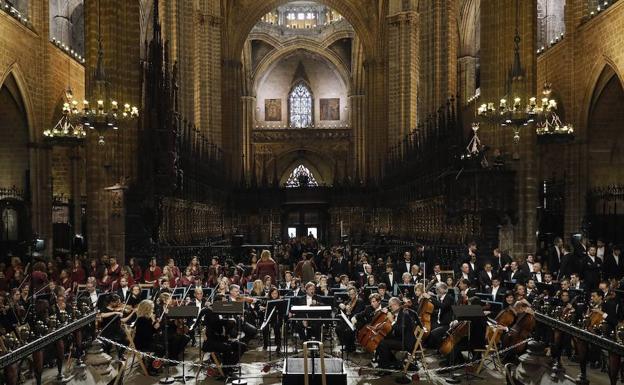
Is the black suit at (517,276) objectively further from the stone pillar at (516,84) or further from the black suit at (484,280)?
the stone pillar at (516,84)

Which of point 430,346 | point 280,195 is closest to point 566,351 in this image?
point 430,346

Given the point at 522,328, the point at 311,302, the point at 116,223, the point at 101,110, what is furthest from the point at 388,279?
the point at 101,110

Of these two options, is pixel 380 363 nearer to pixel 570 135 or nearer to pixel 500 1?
pixel 500 1

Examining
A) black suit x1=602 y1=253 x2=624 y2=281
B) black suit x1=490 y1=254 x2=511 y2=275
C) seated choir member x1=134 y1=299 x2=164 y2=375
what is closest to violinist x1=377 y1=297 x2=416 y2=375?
seated choir member x1=134 y1=299 x2=164 y2=375

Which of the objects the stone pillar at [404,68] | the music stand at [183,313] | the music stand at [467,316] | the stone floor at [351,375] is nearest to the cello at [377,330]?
the stone floor at [351,375]

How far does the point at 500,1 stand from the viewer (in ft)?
52.9

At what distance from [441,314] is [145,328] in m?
4.78

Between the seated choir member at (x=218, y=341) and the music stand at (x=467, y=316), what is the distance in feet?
10.8

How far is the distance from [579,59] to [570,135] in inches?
128

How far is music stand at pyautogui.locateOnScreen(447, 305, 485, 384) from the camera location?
8.64 meters

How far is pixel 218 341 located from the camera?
31.4 ft

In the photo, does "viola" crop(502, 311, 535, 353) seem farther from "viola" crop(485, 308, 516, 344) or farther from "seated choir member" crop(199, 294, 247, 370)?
"seated choir member" crop(199, 294, 247, 370)

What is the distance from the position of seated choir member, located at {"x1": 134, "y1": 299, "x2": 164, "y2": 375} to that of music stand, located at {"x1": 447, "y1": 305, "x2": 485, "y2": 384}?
457 cm

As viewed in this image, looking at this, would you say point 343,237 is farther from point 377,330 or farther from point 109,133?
point 377,330
